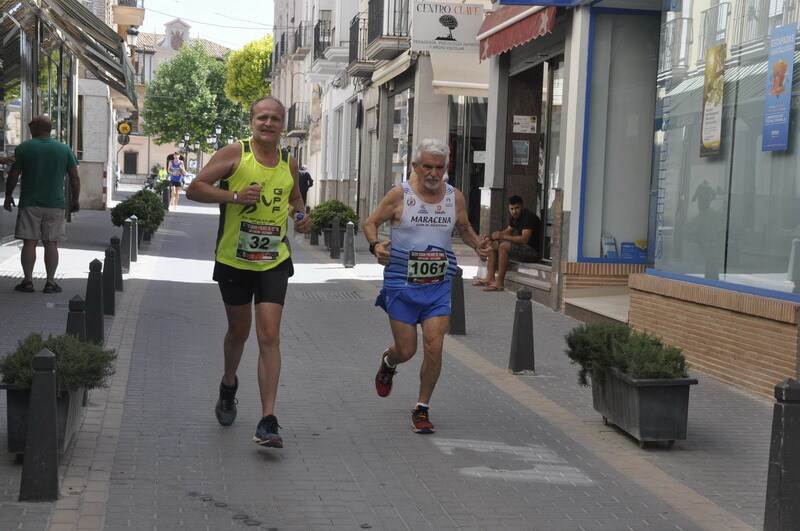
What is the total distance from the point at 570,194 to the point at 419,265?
715cm

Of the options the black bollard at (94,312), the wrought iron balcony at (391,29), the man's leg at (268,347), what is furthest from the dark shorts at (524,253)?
the wrought iron balcony at (391,29)

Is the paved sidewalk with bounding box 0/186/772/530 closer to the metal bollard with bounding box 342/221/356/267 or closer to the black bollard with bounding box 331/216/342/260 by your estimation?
the metal bollard with bounding box 342/221/356/267

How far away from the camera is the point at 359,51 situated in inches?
1237

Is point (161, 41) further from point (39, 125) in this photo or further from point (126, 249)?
point (39, 125)

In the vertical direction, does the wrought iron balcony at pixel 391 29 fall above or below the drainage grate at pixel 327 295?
above

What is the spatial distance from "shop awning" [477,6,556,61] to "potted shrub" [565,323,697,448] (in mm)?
7696

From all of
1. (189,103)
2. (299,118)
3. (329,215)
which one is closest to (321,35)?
(299,118)

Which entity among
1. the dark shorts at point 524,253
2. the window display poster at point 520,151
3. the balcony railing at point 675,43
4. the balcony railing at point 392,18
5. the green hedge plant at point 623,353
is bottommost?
the dark shorts at point 524,253

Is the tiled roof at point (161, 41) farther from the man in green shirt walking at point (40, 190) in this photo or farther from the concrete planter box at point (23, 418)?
the concrete planter box at point (23, 418)

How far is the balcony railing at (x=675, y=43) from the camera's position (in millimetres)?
11016

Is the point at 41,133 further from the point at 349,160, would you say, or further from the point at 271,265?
the point at 349,160

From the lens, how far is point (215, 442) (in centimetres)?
679

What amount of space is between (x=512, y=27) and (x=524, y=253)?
3.09m

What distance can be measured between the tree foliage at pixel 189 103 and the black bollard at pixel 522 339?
272 ft
